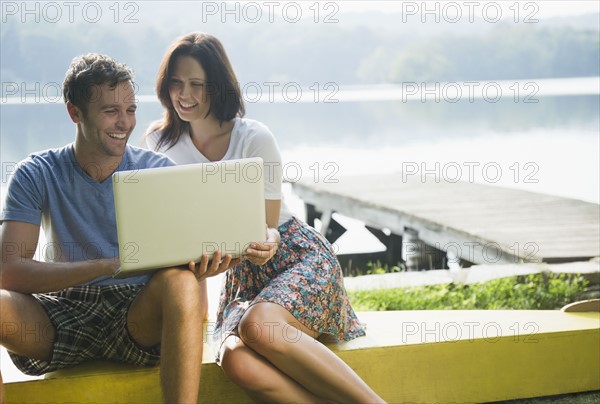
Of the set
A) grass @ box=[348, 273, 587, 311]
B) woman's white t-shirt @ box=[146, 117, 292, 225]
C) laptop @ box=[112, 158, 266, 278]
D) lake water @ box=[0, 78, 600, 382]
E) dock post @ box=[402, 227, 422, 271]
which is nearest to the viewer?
laptop @ box=[112, 158, 266, 278]

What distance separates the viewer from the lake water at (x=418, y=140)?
6.36 m

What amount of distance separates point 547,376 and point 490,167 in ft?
21.0

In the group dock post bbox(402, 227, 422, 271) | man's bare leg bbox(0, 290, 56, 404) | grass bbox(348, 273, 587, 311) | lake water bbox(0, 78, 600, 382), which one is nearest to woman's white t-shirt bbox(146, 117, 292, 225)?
man's bare leg bbox(0, 290, 56, 404)

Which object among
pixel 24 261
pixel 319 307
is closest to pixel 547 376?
pixel 319 307

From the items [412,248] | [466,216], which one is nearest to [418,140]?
[412,248]

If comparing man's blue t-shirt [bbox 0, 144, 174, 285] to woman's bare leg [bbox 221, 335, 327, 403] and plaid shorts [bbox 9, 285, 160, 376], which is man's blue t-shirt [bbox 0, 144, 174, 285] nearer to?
plaid shorts [bbox 9, 285, 160, 376]

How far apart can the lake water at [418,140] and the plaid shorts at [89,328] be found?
Result: 7.24 ft

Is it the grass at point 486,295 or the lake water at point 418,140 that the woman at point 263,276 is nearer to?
the grass at point 486,295

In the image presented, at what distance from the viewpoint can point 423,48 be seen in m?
11.5

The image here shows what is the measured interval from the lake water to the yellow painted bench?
201 cm

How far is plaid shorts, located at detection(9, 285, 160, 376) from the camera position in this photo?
2.11 meters

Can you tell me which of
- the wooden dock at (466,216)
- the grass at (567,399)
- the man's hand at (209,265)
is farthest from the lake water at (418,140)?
the man's hand at (209,265)

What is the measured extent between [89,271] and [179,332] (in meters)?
0.28

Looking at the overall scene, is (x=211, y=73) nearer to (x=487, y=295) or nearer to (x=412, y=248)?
(x=487, y=295)
